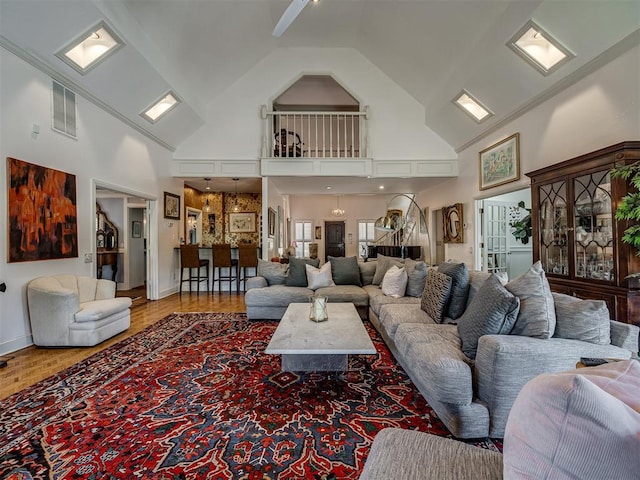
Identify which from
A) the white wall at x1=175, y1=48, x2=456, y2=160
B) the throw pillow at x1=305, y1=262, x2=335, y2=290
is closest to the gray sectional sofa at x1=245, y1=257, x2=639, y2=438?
the throw pillow at x1=305, y1=262, x2=335, y2=290

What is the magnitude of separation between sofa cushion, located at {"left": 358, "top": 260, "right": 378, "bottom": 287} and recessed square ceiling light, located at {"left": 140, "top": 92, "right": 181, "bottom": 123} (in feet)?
13.7

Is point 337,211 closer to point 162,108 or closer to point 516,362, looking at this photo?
point 162,108

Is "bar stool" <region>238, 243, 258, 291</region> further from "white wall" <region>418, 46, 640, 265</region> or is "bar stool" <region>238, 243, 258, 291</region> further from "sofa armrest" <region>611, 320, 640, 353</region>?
A: "sofa armrest" <region>611, 320, 640, 353</region>

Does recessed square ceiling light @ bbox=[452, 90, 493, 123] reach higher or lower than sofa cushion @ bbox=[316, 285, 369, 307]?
higher

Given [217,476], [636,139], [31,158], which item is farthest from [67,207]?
[636,139]

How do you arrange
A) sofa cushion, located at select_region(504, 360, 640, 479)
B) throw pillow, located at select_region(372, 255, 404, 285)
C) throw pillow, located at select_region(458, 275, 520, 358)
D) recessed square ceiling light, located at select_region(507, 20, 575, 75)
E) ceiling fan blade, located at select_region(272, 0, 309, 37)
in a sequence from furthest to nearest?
1. throw pillow, located at select_region(372, 255, 404, 285)
2. recessed square ceiling light, located at select_region(507, 20, 575, 75)
3. ceiling fan blade, located at select_region(272, 0, 309, 37)
4. throw pillow, located at select_region(458, 275, 520, 358)
5. sofa cushion, located at select_region(504, 360, 640, 479)

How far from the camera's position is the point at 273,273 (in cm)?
470

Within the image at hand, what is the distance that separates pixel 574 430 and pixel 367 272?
4409 mm

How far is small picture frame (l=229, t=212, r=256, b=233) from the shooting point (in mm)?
8812

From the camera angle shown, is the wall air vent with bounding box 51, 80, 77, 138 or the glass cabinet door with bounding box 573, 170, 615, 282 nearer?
the glass cabinet door with bounding box 573, 170, 615, 282

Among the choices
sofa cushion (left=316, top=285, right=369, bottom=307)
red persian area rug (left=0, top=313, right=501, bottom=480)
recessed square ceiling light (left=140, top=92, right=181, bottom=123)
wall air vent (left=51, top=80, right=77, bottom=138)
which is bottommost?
red persian area rug (left=0, top=313, right=501, bottom=480)

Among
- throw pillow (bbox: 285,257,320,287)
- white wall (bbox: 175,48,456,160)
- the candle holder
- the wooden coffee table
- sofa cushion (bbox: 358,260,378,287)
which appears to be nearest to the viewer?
the wooden coffee table

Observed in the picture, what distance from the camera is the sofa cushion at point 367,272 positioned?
4.86m

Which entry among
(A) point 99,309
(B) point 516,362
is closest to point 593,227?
(B) point 516,362
